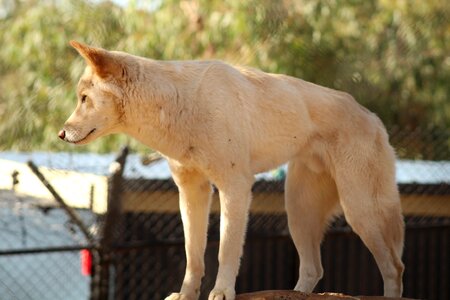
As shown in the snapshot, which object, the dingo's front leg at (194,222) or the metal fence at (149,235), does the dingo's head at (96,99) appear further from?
the metal fence at (149,235)

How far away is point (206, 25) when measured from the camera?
1103 cm

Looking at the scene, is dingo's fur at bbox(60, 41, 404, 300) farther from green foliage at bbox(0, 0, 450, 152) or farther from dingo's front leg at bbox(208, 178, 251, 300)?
green foliage at bbox(0, 0, 450, 152)

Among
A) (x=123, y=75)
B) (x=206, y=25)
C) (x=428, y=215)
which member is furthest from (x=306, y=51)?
(x=123, y=75)

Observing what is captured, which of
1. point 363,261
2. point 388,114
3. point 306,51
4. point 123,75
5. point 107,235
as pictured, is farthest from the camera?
point 388,114

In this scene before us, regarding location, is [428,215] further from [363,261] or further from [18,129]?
[18,129]

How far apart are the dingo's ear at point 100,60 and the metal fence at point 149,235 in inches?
58.3

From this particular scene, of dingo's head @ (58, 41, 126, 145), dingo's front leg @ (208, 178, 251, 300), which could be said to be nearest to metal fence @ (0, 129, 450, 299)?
dingo's head @ (58, 41, 126, 145)

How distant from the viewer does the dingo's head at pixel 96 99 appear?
398 cm

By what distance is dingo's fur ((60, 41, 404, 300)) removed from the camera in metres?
4.07

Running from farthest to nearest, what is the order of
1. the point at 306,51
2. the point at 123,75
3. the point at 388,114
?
the point at 388,114 → the point at 306,51 → the point at 123,75

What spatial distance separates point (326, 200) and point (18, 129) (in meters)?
7.10

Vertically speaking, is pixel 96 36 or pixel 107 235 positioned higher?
pixel 96 36

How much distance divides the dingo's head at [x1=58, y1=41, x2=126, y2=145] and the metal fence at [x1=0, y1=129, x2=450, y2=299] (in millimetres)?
1391

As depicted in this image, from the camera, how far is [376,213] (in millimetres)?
4715
